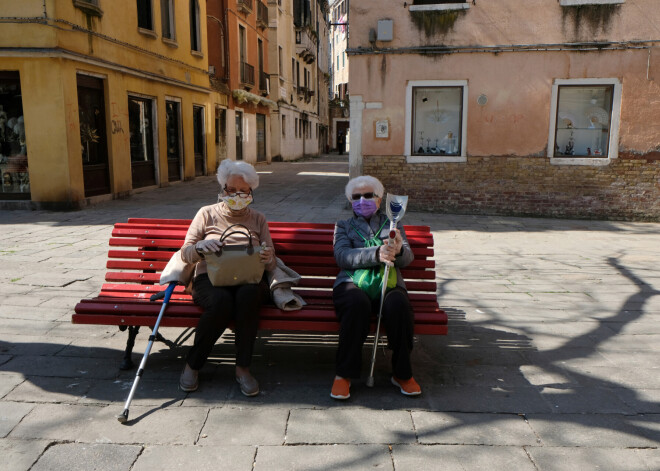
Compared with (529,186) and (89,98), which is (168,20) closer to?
(89,98)

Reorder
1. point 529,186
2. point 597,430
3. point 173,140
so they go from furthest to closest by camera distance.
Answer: point 173,140 < point 529,186 < point 597,430

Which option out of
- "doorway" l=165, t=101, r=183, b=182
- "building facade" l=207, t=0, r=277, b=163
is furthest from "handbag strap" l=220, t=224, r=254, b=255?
"building facade" l=207, t=0, r=277, b=163

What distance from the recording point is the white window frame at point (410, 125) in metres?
11.5

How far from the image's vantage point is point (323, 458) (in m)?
2.79

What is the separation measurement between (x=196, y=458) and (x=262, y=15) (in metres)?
27.9

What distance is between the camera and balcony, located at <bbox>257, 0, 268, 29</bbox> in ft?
90.1

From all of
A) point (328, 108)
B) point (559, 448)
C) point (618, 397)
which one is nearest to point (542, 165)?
point (618, 397)

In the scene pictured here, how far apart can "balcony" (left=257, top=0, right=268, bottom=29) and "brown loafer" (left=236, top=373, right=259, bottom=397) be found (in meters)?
26.4

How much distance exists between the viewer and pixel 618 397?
3.49m

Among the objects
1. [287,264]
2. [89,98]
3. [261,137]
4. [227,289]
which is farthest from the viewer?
[261,137]

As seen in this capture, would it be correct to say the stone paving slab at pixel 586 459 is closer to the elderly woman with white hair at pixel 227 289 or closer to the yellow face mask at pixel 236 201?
the elderly woman with white hair at pixel 227 289

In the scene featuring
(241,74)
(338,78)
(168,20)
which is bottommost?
(241,74)

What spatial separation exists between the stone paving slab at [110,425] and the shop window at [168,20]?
15.6 meters

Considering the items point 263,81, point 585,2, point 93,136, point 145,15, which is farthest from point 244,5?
point 585,2
